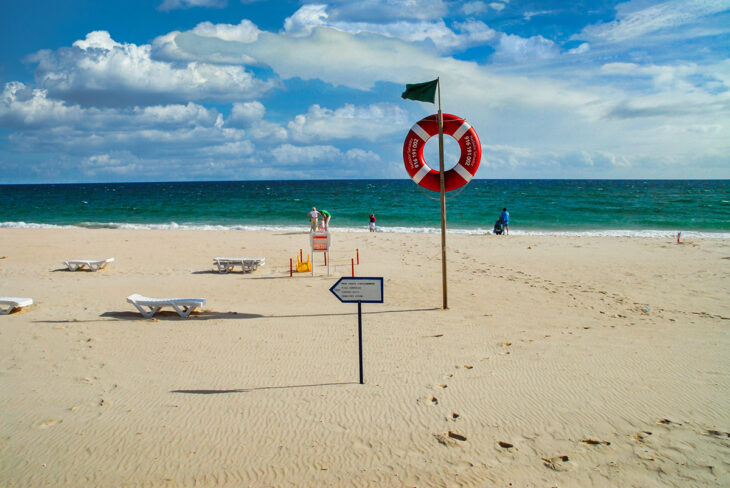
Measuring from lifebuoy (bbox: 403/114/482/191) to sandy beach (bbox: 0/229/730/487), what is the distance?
2.45 meters

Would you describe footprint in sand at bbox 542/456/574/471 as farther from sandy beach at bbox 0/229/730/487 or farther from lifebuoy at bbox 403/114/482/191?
lifebuoy at bbox 403/114/482/191

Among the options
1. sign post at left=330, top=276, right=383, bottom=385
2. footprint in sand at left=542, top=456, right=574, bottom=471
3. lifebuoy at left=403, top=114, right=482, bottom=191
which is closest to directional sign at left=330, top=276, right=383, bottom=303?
sign post at left=330, top=276, right=383, bottom=385

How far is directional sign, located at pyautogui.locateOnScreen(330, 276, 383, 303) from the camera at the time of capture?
520cm

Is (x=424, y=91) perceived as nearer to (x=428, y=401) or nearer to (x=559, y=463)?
(x=428, y=401)

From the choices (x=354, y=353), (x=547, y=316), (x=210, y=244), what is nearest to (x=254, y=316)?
(x=354, y=353)

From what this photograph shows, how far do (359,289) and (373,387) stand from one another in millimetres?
1123

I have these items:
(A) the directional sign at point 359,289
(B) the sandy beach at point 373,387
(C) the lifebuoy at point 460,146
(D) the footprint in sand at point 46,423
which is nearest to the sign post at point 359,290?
(A) the directional sign at point 359,289

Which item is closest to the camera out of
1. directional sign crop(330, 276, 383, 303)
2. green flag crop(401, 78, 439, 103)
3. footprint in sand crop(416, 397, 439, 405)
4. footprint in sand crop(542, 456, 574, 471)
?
footprint in sand crop(542, 456, 574, 471)

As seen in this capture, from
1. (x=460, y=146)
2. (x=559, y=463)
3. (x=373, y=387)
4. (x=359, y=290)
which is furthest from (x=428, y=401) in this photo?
(x=460, y=146)

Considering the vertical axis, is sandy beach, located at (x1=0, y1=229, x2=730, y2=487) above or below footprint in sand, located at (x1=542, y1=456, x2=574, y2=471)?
above

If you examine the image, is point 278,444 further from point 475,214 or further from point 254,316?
point 475,214

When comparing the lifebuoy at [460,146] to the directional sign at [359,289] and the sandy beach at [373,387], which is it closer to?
the sandy beach at [373,387]

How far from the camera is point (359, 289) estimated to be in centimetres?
523

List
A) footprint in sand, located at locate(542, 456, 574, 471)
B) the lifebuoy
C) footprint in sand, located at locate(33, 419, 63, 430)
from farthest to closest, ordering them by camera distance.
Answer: the lifebuoy → footprint in sand, located at locate(33, 419, 63, 430) → footprint in sand, located at locate(542, 456, 574, 471)
